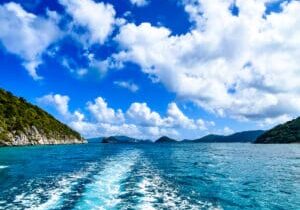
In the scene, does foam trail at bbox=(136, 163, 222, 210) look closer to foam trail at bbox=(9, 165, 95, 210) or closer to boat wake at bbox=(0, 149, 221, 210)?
boat wake at bbox=(0, 149, 221, 210)

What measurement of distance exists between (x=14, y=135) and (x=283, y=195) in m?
183

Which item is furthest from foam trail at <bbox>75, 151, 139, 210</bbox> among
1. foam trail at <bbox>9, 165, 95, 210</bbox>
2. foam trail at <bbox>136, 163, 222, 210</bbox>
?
foam trail at <bbox>136, 163, 222, 210</bbox>

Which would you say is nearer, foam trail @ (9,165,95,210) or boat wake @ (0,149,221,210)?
foam trail @ (9,165,95,210)

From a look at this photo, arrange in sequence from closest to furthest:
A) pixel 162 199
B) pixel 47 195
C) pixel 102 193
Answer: pixel 162 199
pixel 47 195
pixel 102 193

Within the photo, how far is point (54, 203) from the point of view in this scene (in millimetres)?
29406

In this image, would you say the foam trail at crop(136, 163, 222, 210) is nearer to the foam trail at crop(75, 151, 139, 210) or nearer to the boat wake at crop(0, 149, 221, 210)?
the boat wake at crop(0, 149, 221, 210)

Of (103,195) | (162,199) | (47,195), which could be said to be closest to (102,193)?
(103,195)

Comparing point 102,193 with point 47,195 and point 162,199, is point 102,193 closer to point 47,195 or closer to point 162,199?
point 47,195

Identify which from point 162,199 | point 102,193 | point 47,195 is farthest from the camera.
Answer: point 102,193

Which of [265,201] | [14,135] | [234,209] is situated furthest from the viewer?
[14,135]

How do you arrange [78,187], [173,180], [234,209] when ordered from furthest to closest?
1. [173,180]
2. [78,187]
3. [234,209]

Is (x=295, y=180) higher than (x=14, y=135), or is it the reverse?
(x=14, y=135)

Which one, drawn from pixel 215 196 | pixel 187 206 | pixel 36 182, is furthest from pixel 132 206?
pixel 36 182

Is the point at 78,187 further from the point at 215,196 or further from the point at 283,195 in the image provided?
the point at 283,195
